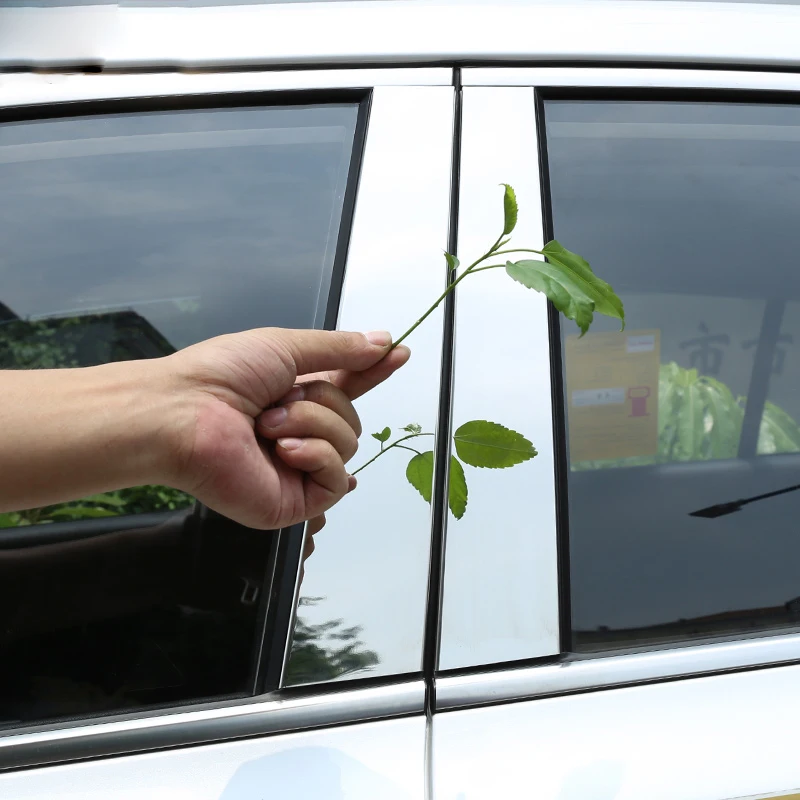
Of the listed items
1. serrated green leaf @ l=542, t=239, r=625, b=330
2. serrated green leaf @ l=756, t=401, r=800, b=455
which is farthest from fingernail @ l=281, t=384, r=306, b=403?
serrated green leaf @ l=756, t=401, r=800, b=455

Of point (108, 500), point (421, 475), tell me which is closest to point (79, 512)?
point (108, 500)

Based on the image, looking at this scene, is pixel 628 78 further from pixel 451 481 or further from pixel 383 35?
pixel 451 481

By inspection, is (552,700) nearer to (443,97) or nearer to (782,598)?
(782,598)

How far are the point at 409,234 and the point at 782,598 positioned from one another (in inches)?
29.3

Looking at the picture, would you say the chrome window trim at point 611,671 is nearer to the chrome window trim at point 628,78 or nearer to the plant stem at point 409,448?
the plant stem at point 409,448

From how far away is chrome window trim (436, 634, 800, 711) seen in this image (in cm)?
98

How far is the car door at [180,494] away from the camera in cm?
96

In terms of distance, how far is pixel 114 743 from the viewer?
95cm

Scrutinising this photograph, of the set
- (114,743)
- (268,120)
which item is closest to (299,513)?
(114,743)

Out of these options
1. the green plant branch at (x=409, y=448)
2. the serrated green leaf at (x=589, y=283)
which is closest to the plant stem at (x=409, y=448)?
the green plant branch at (x=409, y=448)

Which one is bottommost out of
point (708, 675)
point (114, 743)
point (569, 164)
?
point (114, 743)

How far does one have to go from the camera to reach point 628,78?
126 centimetres

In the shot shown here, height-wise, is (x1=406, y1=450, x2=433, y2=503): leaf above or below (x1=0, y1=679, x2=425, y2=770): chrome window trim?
above

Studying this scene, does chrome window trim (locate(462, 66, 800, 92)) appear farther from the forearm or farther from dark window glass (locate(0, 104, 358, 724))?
the forearm
